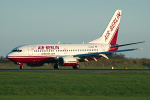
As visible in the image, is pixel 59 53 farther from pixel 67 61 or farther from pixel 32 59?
pixel 32 59

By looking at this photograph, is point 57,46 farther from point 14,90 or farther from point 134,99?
point 134,99

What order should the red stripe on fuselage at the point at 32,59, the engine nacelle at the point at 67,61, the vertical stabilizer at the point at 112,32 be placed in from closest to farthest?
the engine nacelle at the point at 67,61
the red stripe on fuselage at the point at 32,59
the vertical stabilizer at the point at 112,32

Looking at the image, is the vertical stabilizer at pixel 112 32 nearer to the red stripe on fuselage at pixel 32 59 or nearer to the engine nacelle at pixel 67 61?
the engine nacelle at pixel 67 61

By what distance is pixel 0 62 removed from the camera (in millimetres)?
65875

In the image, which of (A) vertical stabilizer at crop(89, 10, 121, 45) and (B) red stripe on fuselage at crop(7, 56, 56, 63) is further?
(A) vertical stabilizer at crop(89, 10, 121, 45)

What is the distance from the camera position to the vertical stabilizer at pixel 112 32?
58.2m

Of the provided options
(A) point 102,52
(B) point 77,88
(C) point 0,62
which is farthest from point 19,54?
(B) point 77,88

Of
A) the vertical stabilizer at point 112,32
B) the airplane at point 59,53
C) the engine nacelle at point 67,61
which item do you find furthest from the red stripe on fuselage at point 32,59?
the vertical stabilizer at point 112,32

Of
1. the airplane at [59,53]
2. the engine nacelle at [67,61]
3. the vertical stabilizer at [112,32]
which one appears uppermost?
the vertical stabilizer at [112,32]

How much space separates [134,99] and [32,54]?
35.3 metres

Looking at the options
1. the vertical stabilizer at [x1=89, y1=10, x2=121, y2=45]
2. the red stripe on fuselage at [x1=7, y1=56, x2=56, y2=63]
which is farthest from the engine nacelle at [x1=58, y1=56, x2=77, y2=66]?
the vertical stabilizer at [x1=89, y1=10, x2=121, y2=45]

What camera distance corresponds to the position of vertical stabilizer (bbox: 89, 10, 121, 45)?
191ft

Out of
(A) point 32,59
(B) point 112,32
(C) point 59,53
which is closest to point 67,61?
(C) point 59,53

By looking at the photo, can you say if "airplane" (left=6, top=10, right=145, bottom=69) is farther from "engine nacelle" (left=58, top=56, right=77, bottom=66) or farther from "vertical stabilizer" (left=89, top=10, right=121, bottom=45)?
"vertical stabilizer" (left=89, top=10, right=121, bottom=45)
